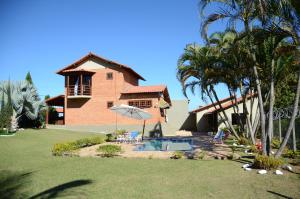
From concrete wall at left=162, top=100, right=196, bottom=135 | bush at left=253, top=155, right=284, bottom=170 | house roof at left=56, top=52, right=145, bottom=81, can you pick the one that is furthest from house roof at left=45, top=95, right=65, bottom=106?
bush at left=253, top=155, right=284, bottom=170

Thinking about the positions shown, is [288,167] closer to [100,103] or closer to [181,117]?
[100,103]

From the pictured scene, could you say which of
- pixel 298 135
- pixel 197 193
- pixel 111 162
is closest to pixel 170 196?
pixel 197 193

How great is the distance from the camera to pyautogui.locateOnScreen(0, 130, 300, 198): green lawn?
24.2 ft

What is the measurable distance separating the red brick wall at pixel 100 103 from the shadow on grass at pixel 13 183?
21297mm

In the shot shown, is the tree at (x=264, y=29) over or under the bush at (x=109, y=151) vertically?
over

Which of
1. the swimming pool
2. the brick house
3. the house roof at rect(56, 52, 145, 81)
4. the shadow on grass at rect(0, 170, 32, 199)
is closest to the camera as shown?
the shadow on grass at rect(0, 170, 32, 199)

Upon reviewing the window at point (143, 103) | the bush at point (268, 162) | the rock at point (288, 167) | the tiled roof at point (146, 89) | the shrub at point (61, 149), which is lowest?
the rock at point (288, 167)

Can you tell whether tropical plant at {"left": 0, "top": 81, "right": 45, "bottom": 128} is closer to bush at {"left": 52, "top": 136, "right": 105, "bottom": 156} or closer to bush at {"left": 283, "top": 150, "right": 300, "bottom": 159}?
bush at {"left": 52, "top": 136, "right": 105, "bottom": 156}

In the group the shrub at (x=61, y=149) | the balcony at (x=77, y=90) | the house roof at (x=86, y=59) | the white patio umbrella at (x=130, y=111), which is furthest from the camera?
the balcony at (x=77, y=90)

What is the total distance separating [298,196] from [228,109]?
25.2m

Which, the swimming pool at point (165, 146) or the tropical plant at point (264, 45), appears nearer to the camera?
the tropical plant at point (264, 45)

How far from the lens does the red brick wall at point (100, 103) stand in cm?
3152

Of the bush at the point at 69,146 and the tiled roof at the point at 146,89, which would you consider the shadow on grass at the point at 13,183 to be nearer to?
the bush at the point at 69,146

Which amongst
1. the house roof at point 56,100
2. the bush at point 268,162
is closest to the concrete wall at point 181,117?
the house roof at point 56,100
